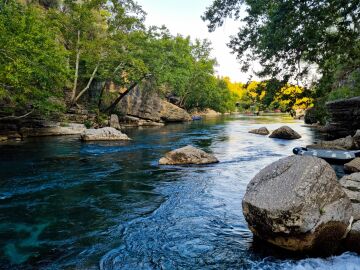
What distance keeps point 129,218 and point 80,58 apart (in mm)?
23526

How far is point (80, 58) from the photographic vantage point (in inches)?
1059

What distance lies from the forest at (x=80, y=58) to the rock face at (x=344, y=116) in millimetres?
2231

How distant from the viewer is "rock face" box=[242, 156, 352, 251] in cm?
460

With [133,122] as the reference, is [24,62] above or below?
above

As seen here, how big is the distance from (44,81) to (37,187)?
9107 mm

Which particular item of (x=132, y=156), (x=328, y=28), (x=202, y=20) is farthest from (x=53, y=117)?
(x=328, y=28)

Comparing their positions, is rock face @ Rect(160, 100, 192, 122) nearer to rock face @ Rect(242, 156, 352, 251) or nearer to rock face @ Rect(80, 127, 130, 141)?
rock face @ Rect(80, 127, 130, 141)

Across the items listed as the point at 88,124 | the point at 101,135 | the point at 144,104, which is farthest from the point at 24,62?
the point at 144,104

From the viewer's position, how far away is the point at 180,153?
12500 millimetres

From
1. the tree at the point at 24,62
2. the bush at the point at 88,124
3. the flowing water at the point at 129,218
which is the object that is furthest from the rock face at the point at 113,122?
→ the flowing water at the point at 129,218

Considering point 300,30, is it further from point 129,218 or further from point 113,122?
point 113,122

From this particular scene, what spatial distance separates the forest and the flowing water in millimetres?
4278

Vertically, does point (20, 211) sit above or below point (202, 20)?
below

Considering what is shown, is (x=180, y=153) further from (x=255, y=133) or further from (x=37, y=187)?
(x=255, y=133)
